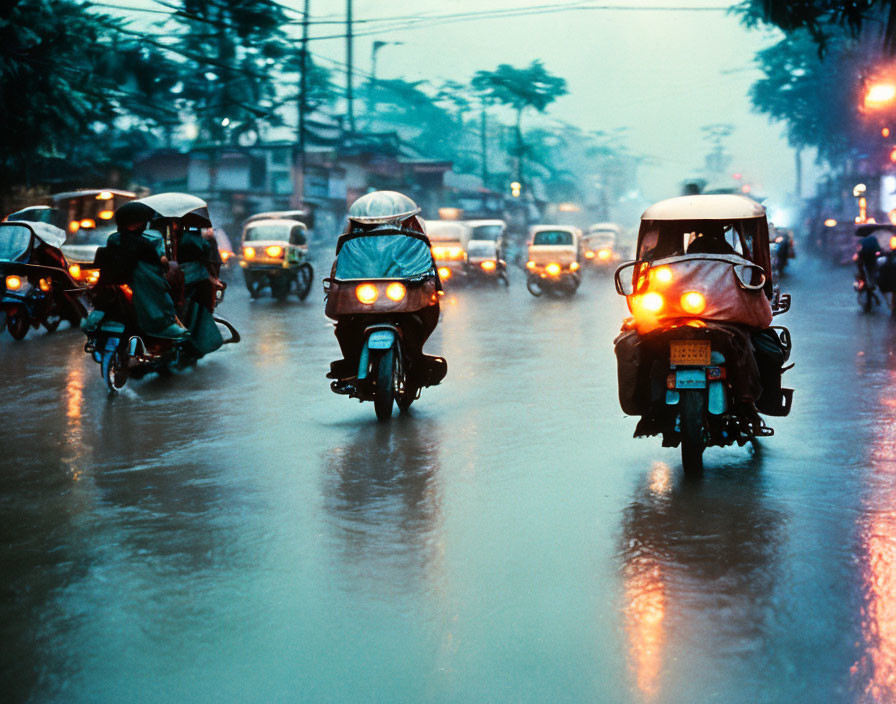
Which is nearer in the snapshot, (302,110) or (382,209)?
(382,209)

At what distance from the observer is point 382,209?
941 centimetres

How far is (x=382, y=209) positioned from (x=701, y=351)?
3.65m

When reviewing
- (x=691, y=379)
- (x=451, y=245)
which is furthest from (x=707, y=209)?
(x=451, y=245)

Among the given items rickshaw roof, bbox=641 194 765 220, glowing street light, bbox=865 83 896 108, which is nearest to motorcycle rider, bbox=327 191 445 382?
rickshaw roof, bbox=641 194 765 220

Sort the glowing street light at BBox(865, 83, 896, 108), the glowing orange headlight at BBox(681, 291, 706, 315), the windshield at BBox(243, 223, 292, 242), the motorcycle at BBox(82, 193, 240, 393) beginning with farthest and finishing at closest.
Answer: the glowing street light at BBox(865, 83, 896, 108) → the windshield at BBox(243, 223, 292, 242) → the motorcycle at BBox(82, 193, 240, 393) → the glowing orange headlight at BBox(681, 291, 706, 315)

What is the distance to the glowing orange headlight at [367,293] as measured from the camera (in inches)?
354

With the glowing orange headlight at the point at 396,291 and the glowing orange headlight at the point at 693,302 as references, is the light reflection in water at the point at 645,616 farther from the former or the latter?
the glowing orange headlight at the point at 396,291

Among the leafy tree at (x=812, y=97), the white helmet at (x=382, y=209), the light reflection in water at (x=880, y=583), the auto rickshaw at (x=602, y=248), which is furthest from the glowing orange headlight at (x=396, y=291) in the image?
the leafy tree at (x=812, y=97)

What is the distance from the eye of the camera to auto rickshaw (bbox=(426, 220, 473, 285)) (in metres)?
32.0

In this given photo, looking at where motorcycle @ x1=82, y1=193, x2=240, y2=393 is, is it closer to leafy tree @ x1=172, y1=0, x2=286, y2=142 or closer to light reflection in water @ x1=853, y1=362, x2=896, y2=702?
light reflection in water @ x1=853, y1=362, x2=896, y2=702

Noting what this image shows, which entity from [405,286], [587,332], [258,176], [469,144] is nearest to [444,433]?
[405,286]

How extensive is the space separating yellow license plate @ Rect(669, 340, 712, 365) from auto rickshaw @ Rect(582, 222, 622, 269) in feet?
111

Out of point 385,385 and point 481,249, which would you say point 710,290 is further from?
point 481,249

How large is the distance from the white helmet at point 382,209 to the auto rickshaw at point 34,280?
8.53 m
